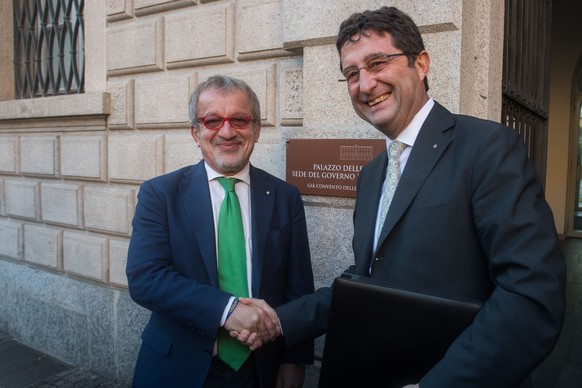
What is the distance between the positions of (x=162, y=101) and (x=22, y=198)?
2.47 meters

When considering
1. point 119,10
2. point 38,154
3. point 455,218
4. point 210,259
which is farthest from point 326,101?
point 38,154

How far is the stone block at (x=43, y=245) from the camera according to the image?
526 cm

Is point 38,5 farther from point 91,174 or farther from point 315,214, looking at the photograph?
point 315,214

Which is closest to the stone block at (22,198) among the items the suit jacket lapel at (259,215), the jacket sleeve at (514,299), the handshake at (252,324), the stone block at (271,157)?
the stone block at (271,157)

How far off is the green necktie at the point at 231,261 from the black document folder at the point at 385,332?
0.65m

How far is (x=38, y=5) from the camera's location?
5.78 metres

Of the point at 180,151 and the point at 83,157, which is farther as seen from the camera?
the point at 83,157

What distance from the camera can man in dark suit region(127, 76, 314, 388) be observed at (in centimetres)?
204

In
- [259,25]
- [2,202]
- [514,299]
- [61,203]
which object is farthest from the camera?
[2,202]

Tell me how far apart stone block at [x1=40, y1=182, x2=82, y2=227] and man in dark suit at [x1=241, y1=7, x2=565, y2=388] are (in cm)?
394

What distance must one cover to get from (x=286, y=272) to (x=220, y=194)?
0.49m

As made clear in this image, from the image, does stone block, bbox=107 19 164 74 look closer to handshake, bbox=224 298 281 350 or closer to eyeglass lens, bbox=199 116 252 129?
eyeglass lens, bbox=199 116 252 129

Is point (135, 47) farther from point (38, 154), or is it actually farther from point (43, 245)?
point (43, 245)

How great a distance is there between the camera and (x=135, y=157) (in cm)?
454
